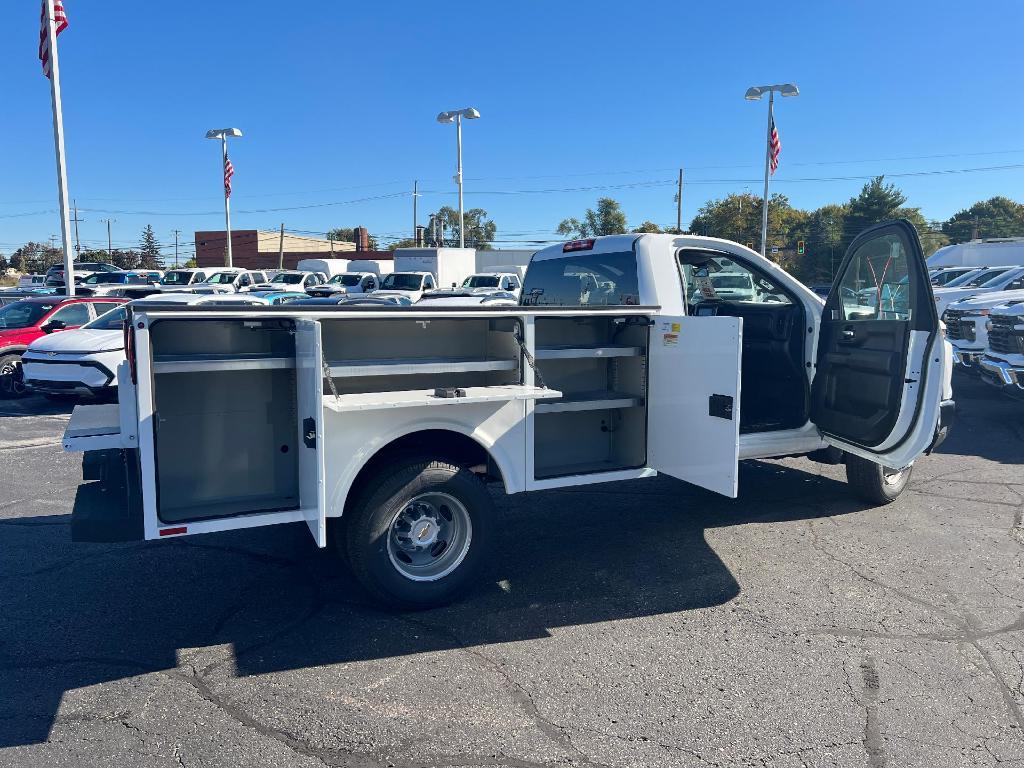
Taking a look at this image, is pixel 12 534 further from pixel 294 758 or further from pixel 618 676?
pixel 618 676

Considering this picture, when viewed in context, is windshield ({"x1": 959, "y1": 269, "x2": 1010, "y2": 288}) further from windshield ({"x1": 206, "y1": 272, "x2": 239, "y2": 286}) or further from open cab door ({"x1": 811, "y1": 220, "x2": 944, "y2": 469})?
windshield ({"x1": 206, "y1": 272, "x2": 239, "y2": 286})

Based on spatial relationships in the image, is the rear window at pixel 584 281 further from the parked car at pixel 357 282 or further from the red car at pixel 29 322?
the parked car at pixel 357 282

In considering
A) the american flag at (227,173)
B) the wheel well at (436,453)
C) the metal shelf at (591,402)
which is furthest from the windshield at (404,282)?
the wheel well at (436,453)

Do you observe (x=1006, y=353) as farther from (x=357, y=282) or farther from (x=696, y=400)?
(x=357, y=282)

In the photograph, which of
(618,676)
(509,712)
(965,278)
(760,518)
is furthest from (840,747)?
(965,278)

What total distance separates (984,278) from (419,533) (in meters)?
21.2

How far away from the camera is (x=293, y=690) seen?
388cm

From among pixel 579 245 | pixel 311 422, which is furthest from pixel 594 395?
pixel 311 422

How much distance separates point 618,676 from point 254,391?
2.37 meters

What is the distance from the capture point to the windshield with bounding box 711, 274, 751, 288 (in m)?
6.41

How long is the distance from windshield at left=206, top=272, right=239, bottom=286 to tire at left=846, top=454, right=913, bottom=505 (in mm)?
31689

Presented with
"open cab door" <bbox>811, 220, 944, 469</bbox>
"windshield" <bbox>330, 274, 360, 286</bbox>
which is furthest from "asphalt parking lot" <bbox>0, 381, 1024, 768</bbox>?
"windshield" <bbox>330, 274, 360, 286</bbox>

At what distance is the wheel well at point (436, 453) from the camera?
14.9ft

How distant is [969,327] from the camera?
13.3 m
